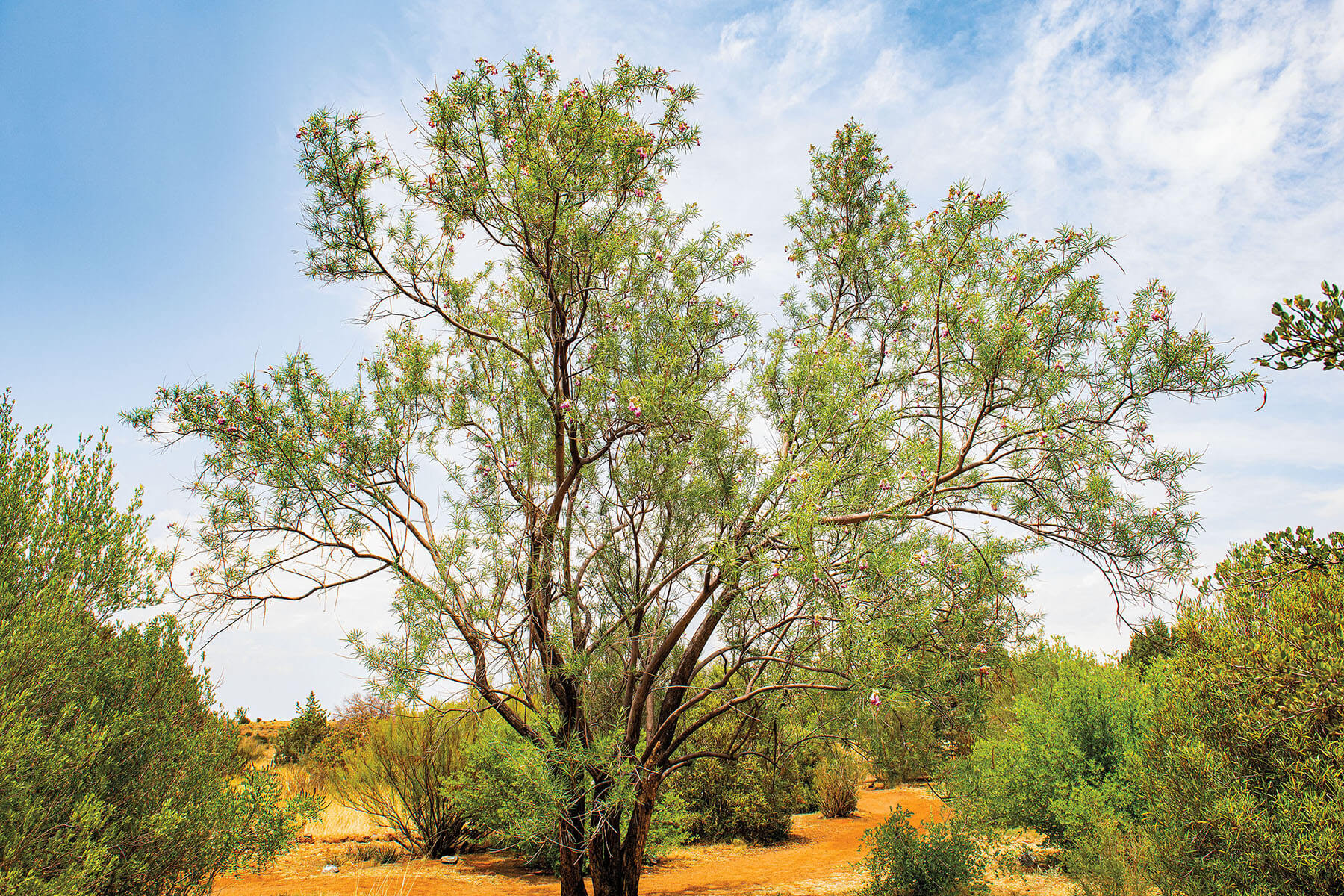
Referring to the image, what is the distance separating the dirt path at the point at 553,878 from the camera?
859cm

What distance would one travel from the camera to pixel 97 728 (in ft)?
13.4

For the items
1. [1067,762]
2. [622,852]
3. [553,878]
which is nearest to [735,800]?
[553,878]

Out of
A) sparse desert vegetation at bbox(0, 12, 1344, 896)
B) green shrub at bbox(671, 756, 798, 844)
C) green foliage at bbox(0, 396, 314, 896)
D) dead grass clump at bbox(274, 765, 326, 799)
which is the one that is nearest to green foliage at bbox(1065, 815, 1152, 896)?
sparse desert vegetation at bbox(0, 12, 1344, 896)

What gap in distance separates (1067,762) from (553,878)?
7.60 m

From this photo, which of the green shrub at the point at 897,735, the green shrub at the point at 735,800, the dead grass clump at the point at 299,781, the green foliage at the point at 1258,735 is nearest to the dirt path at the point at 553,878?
the green shrub at the point at 735,800

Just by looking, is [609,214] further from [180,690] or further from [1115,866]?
[1115,866]

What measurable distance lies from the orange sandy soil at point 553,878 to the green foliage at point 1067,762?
0.96 metres

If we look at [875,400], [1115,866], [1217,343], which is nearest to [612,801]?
[875,400]

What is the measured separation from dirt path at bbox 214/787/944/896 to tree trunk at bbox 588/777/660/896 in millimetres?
1945

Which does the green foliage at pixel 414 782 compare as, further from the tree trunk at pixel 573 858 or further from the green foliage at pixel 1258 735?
the green foliage at pixel 1258 735

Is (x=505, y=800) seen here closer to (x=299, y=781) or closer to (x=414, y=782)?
(x=414, y=782)

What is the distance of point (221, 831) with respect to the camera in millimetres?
4719

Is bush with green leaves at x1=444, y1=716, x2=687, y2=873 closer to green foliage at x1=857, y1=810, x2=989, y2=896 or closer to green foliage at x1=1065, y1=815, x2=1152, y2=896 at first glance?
green foliage at x1=857, y1=810, x2=989, y2=896

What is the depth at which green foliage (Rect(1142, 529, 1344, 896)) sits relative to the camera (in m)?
4.37
